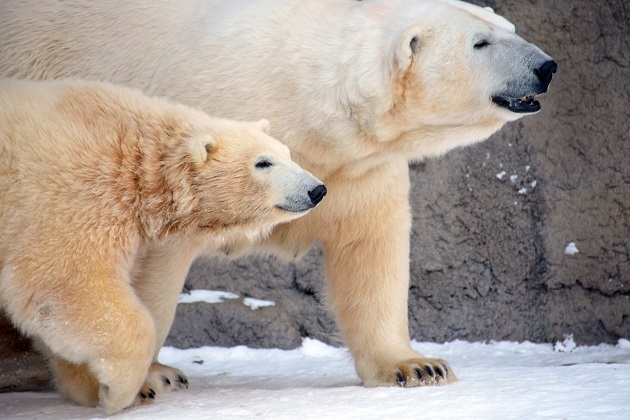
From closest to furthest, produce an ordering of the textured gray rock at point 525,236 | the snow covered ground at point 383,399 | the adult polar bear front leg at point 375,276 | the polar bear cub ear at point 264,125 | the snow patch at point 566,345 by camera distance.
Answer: the snow covered ground at point 383,399, the polar bear cub ear at point 264,125, the adult polar bear front leg at point 375,276, the textured gray rock at point 525,236, the snow patch at point 566,345

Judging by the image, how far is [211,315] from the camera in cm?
645

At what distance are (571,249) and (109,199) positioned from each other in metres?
3.78

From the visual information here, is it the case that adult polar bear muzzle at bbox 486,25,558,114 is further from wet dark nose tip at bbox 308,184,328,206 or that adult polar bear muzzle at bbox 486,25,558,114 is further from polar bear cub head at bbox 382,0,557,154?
wet dark nose tip at bbox 308,184,328,206

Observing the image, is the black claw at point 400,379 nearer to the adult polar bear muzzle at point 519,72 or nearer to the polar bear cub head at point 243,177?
the polar bear cub head at point 243,177

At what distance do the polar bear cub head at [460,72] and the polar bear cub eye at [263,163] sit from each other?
59 centimetres

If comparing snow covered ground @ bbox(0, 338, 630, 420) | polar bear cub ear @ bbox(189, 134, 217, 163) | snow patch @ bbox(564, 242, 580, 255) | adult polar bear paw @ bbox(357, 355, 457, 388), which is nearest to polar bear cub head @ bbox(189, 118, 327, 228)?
polar bear cub ear @ bbox(189, 134, 217, 163)

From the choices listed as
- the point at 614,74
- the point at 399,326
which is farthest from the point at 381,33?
the point at 614,74

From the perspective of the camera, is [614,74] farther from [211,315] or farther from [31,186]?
[31,186]

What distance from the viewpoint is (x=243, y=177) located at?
3.98 metres

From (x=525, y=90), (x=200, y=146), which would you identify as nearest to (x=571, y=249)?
(x=525, y=90)

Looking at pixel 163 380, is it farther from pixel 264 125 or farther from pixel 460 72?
pixel 460 72

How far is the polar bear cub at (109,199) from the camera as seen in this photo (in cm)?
357

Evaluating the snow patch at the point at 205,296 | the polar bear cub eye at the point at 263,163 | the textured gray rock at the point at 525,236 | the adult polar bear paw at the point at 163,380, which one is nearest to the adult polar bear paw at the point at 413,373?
the adult polar bear paw at the point at 163,380

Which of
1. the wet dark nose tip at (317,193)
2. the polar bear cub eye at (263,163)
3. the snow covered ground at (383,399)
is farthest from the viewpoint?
the polar bear cub eye at (263,163)
